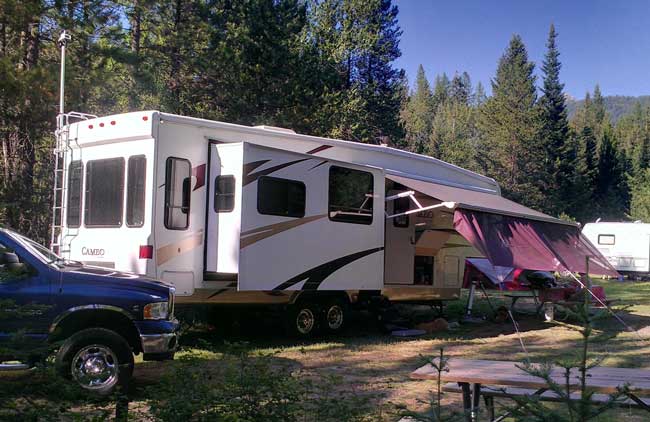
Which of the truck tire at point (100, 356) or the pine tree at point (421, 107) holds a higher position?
the pine tree at point (421, 107)

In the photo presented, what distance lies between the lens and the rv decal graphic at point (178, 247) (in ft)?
27.0

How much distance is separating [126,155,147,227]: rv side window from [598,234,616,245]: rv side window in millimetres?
23888

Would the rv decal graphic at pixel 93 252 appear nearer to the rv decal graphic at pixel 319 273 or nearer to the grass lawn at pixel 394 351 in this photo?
the grass lawn at pixel 394 351

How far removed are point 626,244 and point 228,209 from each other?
75.8 feet

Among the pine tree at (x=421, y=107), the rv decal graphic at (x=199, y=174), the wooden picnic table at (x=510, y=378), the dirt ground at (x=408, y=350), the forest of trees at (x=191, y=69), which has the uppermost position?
the pine tree at (x=421, y=107)

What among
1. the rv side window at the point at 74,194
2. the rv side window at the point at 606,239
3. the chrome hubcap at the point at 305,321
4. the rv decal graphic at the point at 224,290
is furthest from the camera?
the rv side window at the point at 606,239

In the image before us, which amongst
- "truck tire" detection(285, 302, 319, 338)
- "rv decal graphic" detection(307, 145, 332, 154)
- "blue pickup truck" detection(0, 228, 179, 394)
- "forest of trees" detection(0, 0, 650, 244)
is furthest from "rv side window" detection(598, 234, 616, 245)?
"blue pickup truck" detection(0, 228, 179, 394)

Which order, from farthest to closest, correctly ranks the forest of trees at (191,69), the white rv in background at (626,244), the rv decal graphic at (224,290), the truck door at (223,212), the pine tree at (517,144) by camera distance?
the pine tree at (517,144), the white rv in background at (626,244), the forest of trees at (191,69), the rv decal graphic at (224,290), the truck door at (223,212)

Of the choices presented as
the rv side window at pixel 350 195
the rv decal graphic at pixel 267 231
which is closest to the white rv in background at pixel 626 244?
the rv side window at pixel 350 195

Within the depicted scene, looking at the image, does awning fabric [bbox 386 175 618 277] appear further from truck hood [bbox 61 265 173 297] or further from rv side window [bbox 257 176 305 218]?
truck hood [bbox 61 265 173 297]

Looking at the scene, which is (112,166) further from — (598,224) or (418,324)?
(598,224)

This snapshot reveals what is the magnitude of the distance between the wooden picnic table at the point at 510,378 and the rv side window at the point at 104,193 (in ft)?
18.1

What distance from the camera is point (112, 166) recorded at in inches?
345

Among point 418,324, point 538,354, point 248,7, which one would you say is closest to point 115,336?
point 538,354
